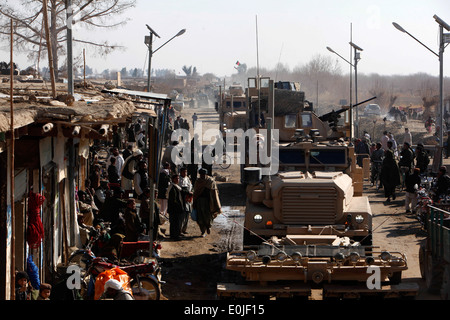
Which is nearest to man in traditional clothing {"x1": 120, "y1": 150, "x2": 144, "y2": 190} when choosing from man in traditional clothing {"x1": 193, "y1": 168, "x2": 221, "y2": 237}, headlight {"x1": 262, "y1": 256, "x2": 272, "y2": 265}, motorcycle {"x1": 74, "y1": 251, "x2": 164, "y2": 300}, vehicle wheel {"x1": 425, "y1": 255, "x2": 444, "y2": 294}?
man in traditional clothing {"x1": 193, "y1": 168, "x2": 221, "y2": 237}

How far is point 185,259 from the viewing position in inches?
587

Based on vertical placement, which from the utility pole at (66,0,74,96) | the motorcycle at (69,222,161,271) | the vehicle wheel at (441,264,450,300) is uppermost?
the utility pole at (66,0,74,96)

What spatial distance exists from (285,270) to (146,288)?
1.96 meters

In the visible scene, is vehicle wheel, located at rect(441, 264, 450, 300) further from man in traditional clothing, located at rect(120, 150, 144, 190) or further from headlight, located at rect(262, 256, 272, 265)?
man in traditional clothing, located at rect(120, 150, 144, 190)

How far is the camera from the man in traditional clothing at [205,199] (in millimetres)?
16359

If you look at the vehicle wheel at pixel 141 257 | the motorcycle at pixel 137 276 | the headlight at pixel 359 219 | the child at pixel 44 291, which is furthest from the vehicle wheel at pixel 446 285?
the child at pixel 44 291

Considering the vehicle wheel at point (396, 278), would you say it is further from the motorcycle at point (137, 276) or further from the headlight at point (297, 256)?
the motorcycle at point (137, 276)

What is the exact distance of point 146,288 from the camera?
10.8m

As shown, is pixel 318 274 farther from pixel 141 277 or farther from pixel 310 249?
pixel 141 277

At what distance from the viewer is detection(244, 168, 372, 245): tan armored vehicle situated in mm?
12438

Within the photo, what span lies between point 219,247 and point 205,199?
108 centimetres

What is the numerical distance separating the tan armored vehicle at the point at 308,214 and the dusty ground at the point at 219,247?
1.14 meters

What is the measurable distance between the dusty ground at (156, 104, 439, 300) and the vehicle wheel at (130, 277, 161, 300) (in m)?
1.16

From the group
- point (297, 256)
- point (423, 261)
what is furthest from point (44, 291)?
point (423, 261)
